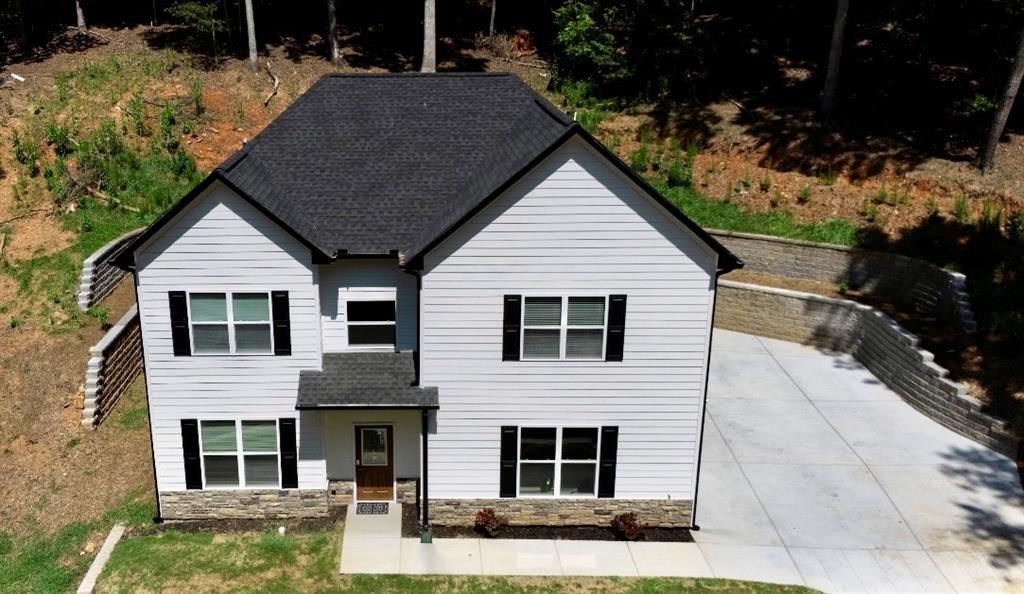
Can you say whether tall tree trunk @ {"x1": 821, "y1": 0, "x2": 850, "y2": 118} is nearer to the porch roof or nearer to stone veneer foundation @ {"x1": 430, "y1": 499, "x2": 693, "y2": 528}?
stone veneer foundation @ {"x1": 430, "y1": 499, "x2": 693, "y2": 528}

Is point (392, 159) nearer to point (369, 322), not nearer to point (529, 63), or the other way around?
point (369, 322)

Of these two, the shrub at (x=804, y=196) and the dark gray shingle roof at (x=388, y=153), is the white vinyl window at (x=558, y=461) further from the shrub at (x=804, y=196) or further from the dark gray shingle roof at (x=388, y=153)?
the shrub at (x=804, y=196)

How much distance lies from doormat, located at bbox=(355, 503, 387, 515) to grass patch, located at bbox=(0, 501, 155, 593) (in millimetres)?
4408

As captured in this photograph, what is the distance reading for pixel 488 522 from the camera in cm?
1589

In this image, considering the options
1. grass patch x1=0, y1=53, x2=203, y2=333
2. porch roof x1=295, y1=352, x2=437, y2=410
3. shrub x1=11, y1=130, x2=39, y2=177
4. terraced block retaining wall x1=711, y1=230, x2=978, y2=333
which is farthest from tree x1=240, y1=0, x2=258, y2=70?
porch roof x1=295, y1=352, x2=437, y2=410

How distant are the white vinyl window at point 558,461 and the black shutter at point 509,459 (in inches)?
5.2

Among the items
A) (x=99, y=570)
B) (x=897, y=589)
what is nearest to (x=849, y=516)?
(x=897, y=589)

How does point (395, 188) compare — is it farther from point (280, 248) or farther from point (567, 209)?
point (567, 209)

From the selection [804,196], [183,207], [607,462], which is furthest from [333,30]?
[607,462]

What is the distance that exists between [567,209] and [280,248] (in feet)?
18.5

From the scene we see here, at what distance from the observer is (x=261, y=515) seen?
1652cm

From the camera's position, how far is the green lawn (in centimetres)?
1441

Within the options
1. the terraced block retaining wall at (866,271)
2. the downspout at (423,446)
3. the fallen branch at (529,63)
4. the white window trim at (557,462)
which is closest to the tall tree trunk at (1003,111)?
the terraced block retaining wall at (866,271)

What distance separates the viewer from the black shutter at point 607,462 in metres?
16.0
